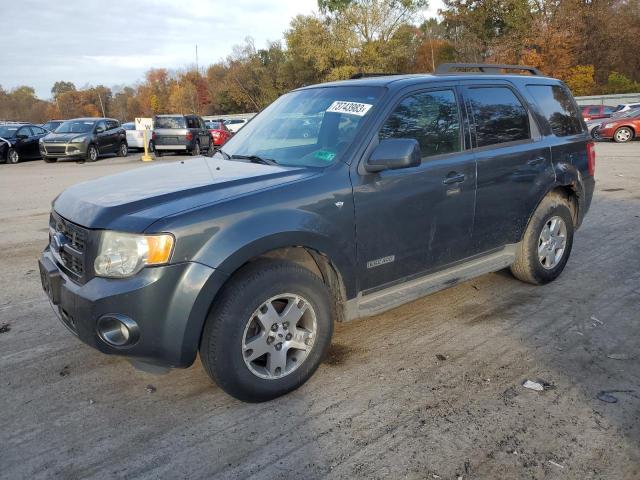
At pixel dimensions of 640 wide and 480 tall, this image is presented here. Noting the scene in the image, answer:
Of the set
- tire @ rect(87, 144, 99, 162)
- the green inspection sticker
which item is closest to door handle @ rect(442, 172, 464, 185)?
the green inspection sticker

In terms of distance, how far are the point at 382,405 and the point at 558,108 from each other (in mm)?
3485

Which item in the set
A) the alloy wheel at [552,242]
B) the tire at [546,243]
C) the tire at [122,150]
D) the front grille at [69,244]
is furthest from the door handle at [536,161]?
the tire at [122,150]

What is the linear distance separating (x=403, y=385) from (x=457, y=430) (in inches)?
20.6

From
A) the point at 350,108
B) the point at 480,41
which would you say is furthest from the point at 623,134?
the point at 480,41

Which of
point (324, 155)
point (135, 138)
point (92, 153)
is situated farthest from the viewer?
point (135, 138)

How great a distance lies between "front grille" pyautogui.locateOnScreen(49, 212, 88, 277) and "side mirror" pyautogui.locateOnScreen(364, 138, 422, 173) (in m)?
1.74

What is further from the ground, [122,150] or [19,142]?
[19,142]

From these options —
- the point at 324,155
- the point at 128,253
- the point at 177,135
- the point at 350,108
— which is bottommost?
the point at 128,253

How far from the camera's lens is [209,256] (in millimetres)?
2785

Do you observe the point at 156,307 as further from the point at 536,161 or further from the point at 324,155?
the point at 536,161

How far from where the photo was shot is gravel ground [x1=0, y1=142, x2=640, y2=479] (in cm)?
260

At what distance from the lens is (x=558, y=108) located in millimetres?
5020

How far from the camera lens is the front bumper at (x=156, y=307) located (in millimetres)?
2703

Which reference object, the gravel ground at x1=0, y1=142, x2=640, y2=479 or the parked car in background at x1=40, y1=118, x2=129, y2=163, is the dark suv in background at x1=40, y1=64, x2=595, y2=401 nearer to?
the gravel ground at x1=0, y1=142, x2=640, y2=479
